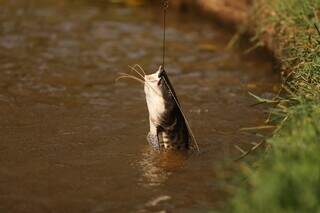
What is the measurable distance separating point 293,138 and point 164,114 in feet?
4.68

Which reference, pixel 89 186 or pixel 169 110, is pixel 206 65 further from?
pixel 89 186

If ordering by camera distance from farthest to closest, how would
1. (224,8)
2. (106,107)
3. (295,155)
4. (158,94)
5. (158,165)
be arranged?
1. (224,8)
2. (106,107)
3. (158,165)
4. (158,94)
5. (295,155)

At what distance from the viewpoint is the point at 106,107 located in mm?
6543

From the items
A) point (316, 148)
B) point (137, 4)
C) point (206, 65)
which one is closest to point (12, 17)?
point (137, 4)

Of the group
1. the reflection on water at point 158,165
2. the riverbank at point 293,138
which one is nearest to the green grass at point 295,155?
the riverbank at point 293,138

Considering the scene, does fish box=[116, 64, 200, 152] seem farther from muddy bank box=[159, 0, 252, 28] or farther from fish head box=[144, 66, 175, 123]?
muddy bank box=[159, 0, 252, 28]

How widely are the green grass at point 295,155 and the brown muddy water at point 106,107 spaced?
14.5 inches

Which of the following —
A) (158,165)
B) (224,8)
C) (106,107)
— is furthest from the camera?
(224,8)

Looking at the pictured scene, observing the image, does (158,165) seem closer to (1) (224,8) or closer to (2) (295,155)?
(2) (295,155)

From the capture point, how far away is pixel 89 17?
31.4 feet

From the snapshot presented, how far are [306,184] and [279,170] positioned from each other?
16 cm

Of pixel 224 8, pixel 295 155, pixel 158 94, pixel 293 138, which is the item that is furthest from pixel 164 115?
pixel 224 8

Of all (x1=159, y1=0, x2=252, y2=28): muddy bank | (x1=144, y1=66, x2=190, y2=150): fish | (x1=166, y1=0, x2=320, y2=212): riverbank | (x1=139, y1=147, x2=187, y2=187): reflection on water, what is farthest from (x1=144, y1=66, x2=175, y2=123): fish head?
(x1=159, y1=0, x2=252, y2=28): muddy bank

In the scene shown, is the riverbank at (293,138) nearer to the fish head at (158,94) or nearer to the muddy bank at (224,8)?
the fish head at (158,94)
